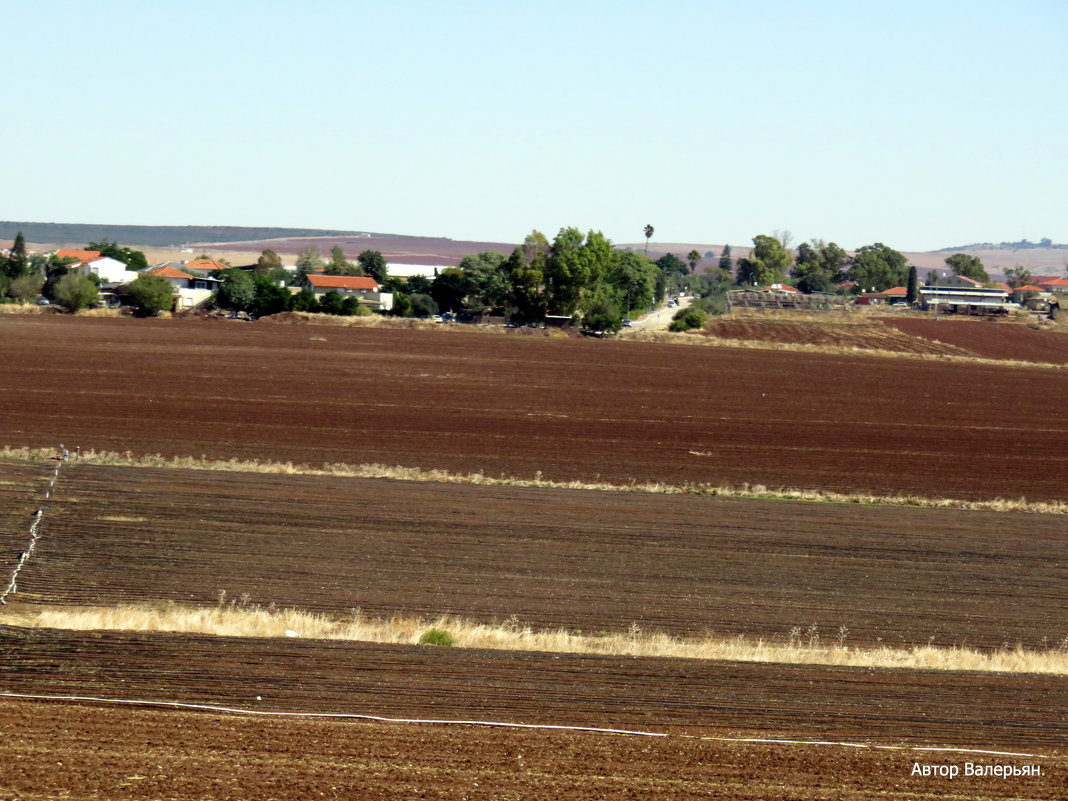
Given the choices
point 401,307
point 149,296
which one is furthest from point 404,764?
point 401,307

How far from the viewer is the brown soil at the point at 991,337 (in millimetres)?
Answer: 92625

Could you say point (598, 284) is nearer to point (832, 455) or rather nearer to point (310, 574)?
point (832, 455)

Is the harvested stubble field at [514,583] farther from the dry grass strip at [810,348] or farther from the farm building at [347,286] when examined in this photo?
the farm building at [347,286]

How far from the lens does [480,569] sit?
20.3m

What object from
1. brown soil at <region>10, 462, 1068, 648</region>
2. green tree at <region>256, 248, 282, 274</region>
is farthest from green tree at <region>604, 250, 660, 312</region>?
brown soil at <region>10, 462, 1068, 648</region>

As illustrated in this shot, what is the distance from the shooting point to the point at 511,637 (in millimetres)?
16109

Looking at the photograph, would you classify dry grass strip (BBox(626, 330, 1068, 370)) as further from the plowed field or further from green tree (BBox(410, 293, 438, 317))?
green tree (BBox(410, 293, 438, 317))

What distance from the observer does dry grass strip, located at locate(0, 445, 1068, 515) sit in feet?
96.3

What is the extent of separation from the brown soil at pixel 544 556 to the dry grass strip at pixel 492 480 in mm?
1235

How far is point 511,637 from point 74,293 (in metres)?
83.5

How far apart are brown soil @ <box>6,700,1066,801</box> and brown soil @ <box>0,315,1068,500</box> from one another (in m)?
19.6

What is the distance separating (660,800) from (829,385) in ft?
178

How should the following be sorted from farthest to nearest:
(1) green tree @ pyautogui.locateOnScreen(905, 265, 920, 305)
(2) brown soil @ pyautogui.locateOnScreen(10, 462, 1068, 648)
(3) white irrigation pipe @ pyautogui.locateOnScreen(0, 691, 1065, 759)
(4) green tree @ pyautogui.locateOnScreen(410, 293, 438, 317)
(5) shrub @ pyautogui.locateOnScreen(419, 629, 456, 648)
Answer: (1) green tree @ pyautogui.locateOnScreen(905, 265, 920, 305) < (4) green tree @ pyautogui.locateOnScreen(410, 293, 438, 317) < (2) brown soil @ pyautogui.locateOnScreen(10, 462, 1068, 648) < (5) shrub @ pyautogui.locateOnScreen(419, 629, 456, 648) < (3) white irrigation pipe @ pyautogui.locateOnScreen(0, 691, 1065, 759)

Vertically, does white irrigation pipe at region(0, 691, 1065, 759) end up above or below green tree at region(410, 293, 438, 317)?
below
